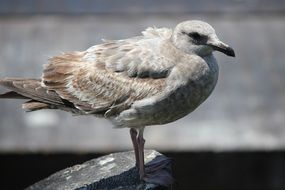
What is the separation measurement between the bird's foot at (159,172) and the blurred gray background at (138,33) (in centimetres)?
225

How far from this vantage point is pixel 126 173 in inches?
217

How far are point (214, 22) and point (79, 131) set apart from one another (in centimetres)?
210

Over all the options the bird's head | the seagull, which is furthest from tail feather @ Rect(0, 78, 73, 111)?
the bird's head

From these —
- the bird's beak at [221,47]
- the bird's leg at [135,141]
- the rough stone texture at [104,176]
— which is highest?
the bird's beak at [221,47]

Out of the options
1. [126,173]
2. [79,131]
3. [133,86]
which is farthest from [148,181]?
[79,131]

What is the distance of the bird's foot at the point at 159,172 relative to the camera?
5.38 m

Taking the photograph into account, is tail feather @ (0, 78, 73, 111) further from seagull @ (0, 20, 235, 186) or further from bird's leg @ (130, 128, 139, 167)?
bird's leg @ (130, 128, 139, 167)

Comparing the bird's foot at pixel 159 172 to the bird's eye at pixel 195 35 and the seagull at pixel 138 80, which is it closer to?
the seagull at pixel 138 80

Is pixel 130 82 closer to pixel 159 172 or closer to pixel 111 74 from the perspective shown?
pixel 111 74

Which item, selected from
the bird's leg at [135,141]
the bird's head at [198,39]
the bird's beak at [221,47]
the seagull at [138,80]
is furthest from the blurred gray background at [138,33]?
the bird's beak at [221,47]

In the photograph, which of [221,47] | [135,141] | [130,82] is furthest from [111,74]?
[221,47]

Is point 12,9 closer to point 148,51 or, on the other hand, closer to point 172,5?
point 172,5

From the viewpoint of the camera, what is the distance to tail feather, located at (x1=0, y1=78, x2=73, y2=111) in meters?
5.73

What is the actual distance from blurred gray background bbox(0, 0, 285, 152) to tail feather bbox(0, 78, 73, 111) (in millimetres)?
2262
